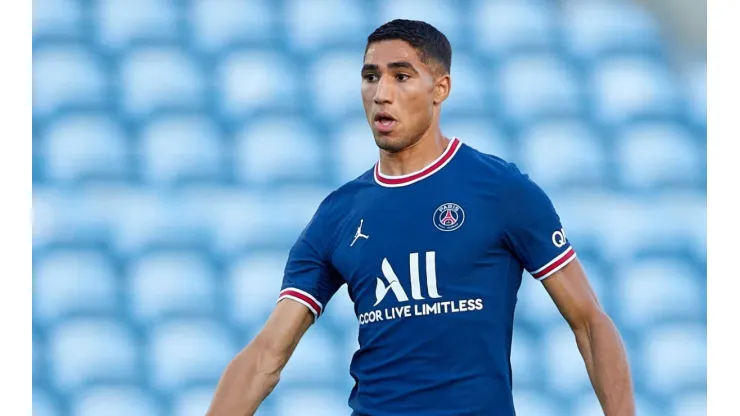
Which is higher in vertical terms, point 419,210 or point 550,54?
point 550,54

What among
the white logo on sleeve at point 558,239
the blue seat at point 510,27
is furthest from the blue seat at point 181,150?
the white logo on sleeve at point 558,239

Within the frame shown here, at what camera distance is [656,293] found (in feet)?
13.6

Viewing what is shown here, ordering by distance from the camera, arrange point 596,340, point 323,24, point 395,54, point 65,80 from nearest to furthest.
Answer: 1. point 596,340
2. point 395,54
3. point 65,80
4. point 323,24

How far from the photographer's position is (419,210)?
2.14 meters

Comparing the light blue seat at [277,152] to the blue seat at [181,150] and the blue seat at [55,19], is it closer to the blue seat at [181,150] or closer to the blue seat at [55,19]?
the blue seat at [181,150]

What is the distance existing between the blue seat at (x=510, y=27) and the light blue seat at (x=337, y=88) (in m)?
0.52

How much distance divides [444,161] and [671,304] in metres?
2.24

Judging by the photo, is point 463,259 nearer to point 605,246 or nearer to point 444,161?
point 444,161

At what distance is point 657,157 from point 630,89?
299 mm

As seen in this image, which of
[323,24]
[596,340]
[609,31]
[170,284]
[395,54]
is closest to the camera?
[596,340]

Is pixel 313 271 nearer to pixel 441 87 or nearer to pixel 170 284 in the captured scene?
pixel 441 87

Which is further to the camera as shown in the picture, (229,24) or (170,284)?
(229,24)

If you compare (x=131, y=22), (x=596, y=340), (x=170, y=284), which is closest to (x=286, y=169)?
(x=170, y=284)
